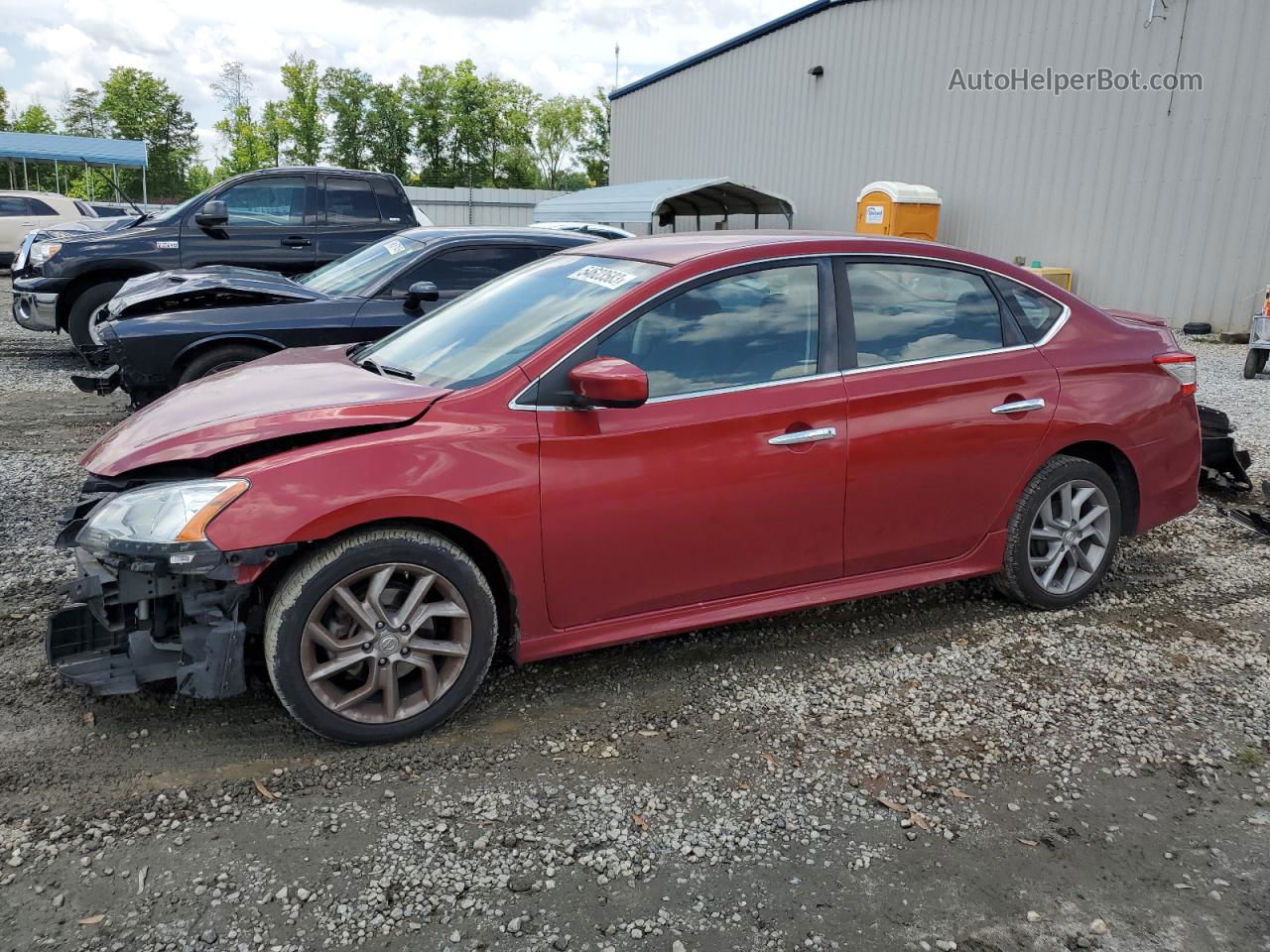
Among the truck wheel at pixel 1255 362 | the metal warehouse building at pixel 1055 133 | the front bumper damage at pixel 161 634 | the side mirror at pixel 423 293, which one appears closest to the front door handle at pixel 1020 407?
the front bumper damage at pixel 161 634

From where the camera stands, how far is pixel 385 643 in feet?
10.0

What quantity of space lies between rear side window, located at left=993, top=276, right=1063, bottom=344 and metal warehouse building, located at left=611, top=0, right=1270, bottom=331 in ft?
36.7

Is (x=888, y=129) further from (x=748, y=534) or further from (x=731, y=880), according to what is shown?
(x=731, y=880)

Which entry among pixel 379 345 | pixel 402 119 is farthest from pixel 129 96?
pixel 379 345

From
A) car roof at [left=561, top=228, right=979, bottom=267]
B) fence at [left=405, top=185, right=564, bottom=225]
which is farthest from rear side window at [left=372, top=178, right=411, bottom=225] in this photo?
fence at [left=405, top=185, right=564, bottom=225]

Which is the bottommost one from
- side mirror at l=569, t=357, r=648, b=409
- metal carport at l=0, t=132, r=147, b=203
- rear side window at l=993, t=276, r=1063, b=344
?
side mirror at l=569, t=357, r=648, b=409

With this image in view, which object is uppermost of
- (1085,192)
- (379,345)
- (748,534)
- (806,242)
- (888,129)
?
(888,129)

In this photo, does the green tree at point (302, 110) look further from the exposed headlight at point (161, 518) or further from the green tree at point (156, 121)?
the exposed headlight at point (161, 518)

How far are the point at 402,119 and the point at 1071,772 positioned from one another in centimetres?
7859

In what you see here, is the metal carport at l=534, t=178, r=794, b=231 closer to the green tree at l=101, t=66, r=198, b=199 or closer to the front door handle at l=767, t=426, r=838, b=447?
the front door handle at l=767, t=426, r=838, b=447

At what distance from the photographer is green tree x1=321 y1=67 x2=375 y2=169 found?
69.9m

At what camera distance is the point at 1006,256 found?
55.1ft

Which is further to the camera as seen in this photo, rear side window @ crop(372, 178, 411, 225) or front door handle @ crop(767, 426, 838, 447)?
rear side window @ crop(372, 178, 411, 225)

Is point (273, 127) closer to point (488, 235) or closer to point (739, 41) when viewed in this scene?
point (739, 41)
